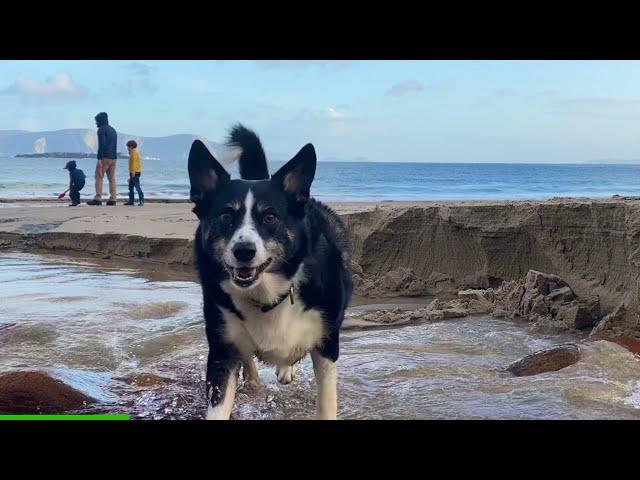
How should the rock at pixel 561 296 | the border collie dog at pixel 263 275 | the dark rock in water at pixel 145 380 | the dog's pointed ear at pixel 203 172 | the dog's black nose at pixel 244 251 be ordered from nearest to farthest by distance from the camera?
the dog's black nose at pixel 244 251 < the border collie dog at pixel 263 275 < the dog's pointed ear at pixel 203 172 < the dark rock in water at pixel 145 380 < the rock at pixel 561 296

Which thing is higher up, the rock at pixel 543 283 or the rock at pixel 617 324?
the rock at pixel 543 283

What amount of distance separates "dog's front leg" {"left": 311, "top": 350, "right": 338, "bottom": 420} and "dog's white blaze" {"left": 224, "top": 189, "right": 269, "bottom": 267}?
2.46 ft

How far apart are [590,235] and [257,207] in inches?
165

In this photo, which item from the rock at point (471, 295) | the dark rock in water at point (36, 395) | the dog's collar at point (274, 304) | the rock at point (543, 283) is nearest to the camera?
the dog's collar at point (274, 304)

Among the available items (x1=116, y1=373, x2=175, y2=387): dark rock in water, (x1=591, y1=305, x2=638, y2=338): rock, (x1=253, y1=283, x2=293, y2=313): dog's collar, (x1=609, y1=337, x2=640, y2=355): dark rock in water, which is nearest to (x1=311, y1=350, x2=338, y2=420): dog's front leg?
(x1=253, y1=283, x2=293, y2=313): dog's collar

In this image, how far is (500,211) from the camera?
7.50 meters

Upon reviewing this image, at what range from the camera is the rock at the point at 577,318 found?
5859 mm

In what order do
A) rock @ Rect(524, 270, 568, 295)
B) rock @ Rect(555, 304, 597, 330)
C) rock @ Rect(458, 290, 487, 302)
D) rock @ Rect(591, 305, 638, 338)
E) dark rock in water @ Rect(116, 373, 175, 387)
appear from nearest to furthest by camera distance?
dark rock in water @ Rect(116, 373, 175, 387) < rock @ Rect(591, 305, 638, 338) < rock @ Rect(555, 304, 597, 330) < rock @ Rect(524, 270, 568, 295) < rock @ Rect(458, 290, 487, 302)

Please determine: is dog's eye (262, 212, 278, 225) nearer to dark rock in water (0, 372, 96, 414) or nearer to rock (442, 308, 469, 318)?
dark rock in water (0, 372, 96, 414)

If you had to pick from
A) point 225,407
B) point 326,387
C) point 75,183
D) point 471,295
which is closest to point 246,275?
point 225,407

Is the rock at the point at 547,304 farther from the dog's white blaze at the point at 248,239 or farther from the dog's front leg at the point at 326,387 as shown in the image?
the dog's white blaze at the point at 248,239

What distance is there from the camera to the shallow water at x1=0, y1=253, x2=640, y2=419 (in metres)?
4.04

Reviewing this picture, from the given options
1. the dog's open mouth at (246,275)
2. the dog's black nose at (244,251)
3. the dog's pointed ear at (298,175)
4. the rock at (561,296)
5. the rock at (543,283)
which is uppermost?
the dog's pointed ear at (298,175)

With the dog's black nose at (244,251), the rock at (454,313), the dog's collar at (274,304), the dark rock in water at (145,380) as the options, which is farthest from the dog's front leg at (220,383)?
the rock at (454,313)
